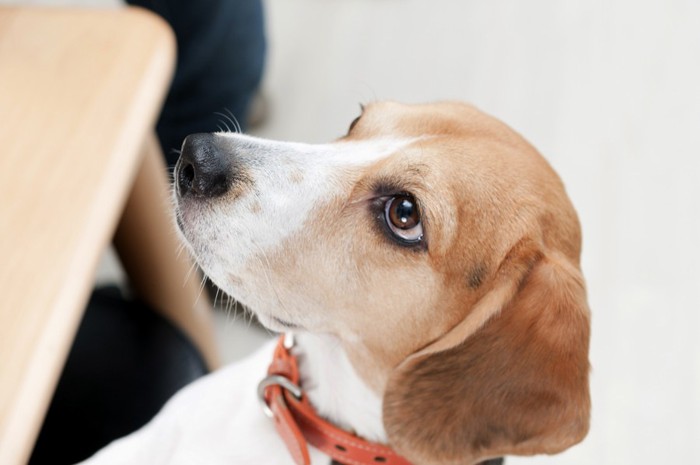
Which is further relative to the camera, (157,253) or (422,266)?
(157,253)

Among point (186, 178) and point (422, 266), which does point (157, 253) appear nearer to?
point (186, 178)

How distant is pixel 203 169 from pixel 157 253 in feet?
1.98

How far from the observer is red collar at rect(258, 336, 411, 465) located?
4.14ft

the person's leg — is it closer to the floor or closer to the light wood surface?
the floor

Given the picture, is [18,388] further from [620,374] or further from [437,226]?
[620,374]

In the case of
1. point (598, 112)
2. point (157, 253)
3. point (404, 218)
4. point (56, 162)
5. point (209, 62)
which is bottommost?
point (157, 253)

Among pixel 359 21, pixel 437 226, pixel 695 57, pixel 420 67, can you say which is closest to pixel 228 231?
pixel 437 226

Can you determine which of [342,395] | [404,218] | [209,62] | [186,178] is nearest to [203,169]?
[186,178]

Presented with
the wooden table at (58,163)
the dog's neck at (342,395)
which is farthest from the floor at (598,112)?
the wooden table at (58,163)

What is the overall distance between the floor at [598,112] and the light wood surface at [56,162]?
1.28 metres

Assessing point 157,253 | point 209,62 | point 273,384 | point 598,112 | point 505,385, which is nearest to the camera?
point 505,385

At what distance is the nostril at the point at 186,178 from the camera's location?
1.26m

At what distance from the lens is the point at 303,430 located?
1.32 metres

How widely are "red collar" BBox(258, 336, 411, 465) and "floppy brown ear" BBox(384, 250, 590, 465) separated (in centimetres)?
9
